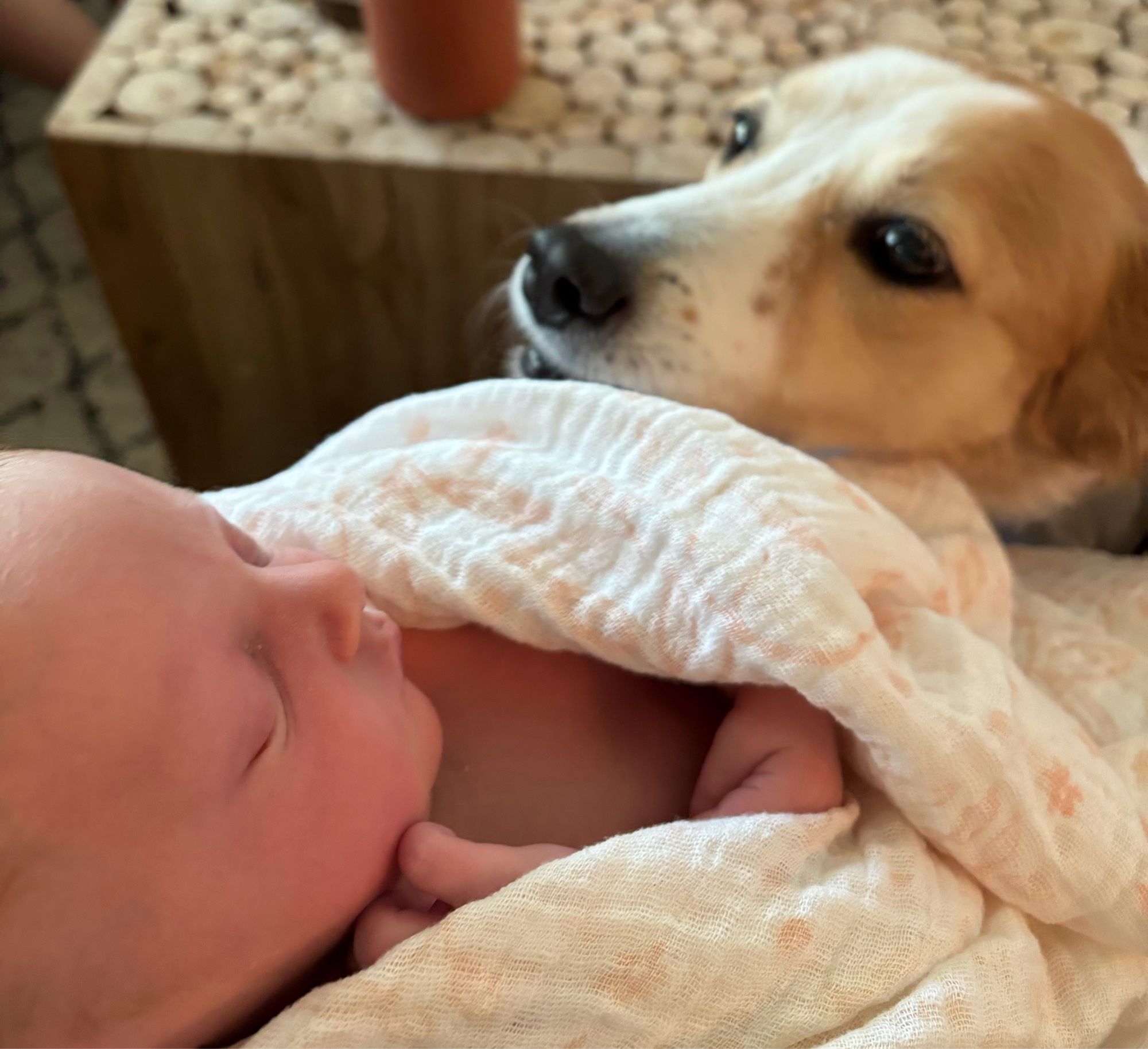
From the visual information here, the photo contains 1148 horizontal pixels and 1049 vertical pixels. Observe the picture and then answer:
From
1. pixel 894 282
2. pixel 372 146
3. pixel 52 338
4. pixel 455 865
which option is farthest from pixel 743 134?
pixel 52 338

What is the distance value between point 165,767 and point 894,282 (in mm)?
736

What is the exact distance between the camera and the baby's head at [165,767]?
49 centimetres

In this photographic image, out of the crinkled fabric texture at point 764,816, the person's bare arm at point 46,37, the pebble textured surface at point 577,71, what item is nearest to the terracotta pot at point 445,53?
the pebble textured surface at point 577,71

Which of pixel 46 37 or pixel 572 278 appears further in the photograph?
pixel 46 37

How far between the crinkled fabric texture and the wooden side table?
0.48 metres

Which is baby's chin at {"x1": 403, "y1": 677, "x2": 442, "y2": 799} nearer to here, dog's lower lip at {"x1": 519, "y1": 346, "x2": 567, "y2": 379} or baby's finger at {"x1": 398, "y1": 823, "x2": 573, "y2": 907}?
baby's finger at {"x1": 398, "y1": 823, "x2": 573, "y2": 907}

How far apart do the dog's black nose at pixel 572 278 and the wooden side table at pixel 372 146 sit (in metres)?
0.26

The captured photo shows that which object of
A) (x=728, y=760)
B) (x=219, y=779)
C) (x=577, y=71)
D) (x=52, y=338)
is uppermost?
(x=577, y=71)

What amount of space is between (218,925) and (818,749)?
1.31ft

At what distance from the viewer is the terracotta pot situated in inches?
42.8

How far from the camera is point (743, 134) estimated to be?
3.50 ft

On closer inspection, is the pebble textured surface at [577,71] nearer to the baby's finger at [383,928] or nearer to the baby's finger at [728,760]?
the baby's finger at [728,760]

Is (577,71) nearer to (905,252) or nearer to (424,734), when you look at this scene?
(905,252)

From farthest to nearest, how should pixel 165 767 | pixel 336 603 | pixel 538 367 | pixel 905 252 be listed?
pixel 538 367 < pixel 905 252 < pixel 336 603 < pixel 165 767
